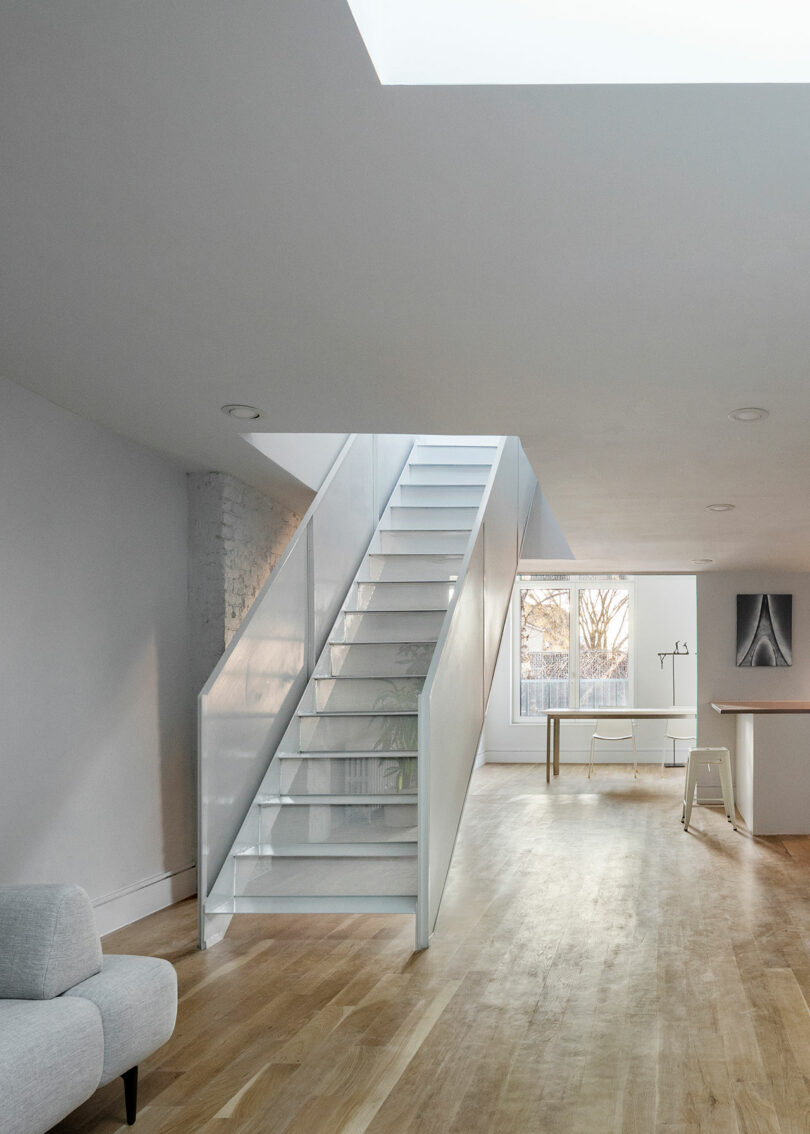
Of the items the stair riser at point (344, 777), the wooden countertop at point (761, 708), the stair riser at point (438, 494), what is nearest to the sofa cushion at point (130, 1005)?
the stair riser at point (344, 777)

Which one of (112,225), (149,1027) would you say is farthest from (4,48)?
(149,1027)

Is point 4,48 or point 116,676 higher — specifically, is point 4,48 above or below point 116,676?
above

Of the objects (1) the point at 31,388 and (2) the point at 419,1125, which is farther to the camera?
(1) the point at 31,388

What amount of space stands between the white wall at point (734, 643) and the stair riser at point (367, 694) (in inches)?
210

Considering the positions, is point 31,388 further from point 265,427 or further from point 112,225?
point 112,225

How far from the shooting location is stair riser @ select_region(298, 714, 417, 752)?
19.7ft

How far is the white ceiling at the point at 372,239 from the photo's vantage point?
2.03 metres

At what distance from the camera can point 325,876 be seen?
5.18 m

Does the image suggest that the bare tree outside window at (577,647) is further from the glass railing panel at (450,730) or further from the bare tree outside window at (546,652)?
the glass railing panel at (450,730)

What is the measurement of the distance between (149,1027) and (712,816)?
24.8 ft

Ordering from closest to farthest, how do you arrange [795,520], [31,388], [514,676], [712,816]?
[31,388], [795,520], [712,816], [514,676]

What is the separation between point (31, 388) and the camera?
14.5 feet

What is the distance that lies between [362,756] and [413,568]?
2.13 meters

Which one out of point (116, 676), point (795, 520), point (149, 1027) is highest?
point (795, 520)
